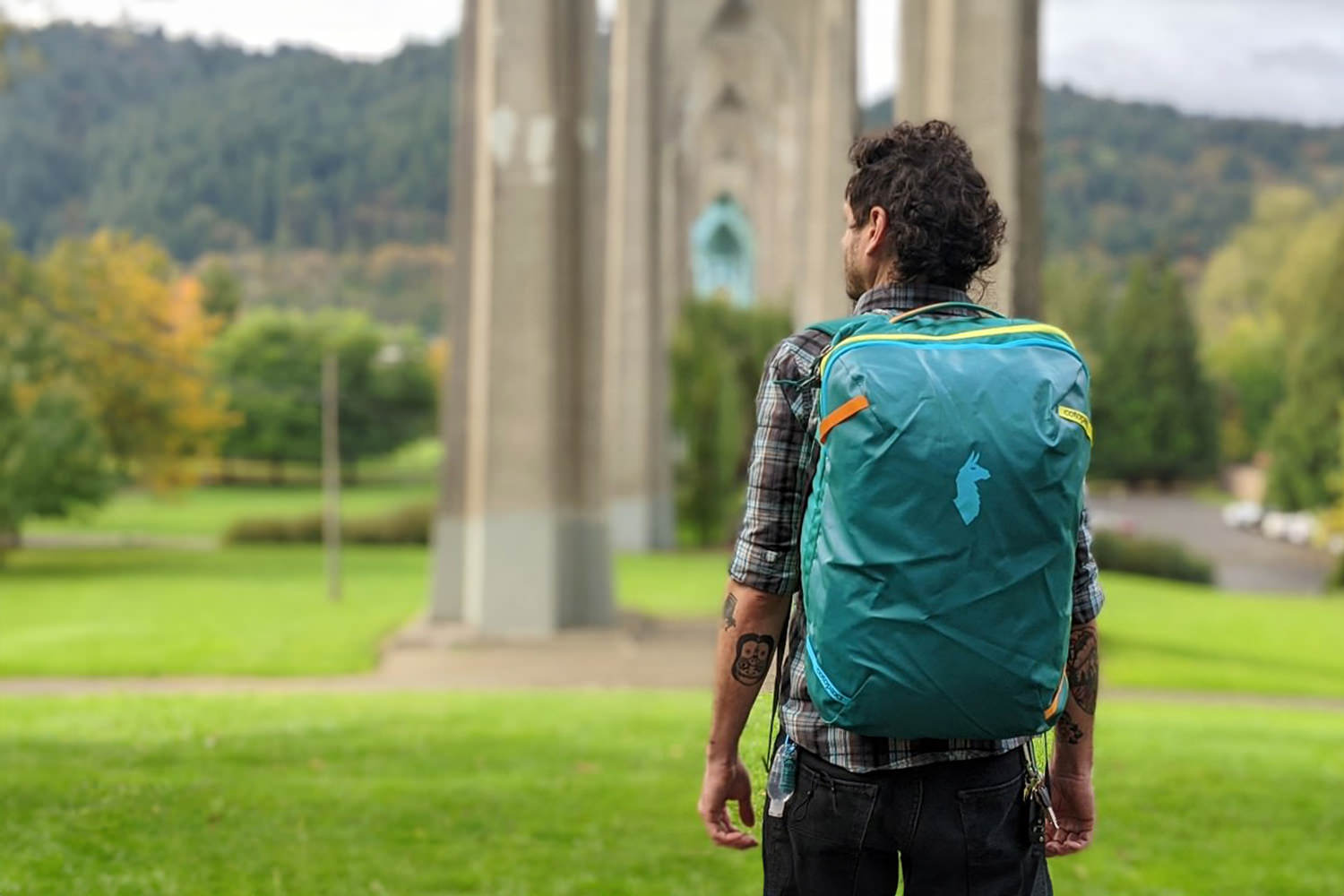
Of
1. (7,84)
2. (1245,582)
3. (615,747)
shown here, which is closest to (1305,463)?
(1245,582)

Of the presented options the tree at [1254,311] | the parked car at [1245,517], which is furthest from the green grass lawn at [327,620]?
the tree at [1254,311]

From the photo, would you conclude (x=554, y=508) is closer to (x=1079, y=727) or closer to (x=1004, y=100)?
(x=1004, y=100)

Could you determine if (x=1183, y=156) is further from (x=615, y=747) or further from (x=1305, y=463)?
(x=615, y=747)

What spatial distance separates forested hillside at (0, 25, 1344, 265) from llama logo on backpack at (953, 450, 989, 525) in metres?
120

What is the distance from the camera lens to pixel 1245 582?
54.6m

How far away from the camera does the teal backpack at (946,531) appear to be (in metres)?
2.46

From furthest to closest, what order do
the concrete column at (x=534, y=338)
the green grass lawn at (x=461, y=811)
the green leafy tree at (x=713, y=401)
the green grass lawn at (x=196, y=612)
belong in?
the green leafy tree at (x=713, y=401) → the concrete column at (x=534, y=338) → the green grass lawn at (x=196, y=612) → the green grass lawn at (x=461, y=811)

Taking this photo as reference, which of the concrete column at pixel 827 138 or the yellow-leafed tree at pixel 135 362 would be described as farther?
the yellow-leafed tree at pixel 135 362

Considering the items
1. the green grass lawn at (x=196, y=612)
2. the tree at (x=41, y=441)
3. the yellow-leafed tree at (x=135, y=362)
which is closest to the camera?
the green grass lawn at (x=196, y=612)

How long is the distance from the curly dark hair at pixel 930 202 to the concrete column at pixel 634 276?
3799 cm

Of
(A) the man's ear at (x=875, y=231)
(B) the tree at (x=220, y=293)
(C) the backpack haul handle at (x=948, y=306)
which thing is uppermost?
(B) the tree at (x=220, y=293)

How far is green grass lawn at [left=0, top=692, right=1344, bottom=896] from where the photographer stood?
564 centimetres

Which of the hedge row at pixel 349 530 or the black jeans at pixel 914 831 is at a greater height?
the black jeans at pixel 914 831

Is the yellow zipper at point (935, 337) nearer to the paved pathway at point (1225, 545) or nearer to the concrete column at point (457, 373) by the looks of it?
the concrete column at point (457, 373)
